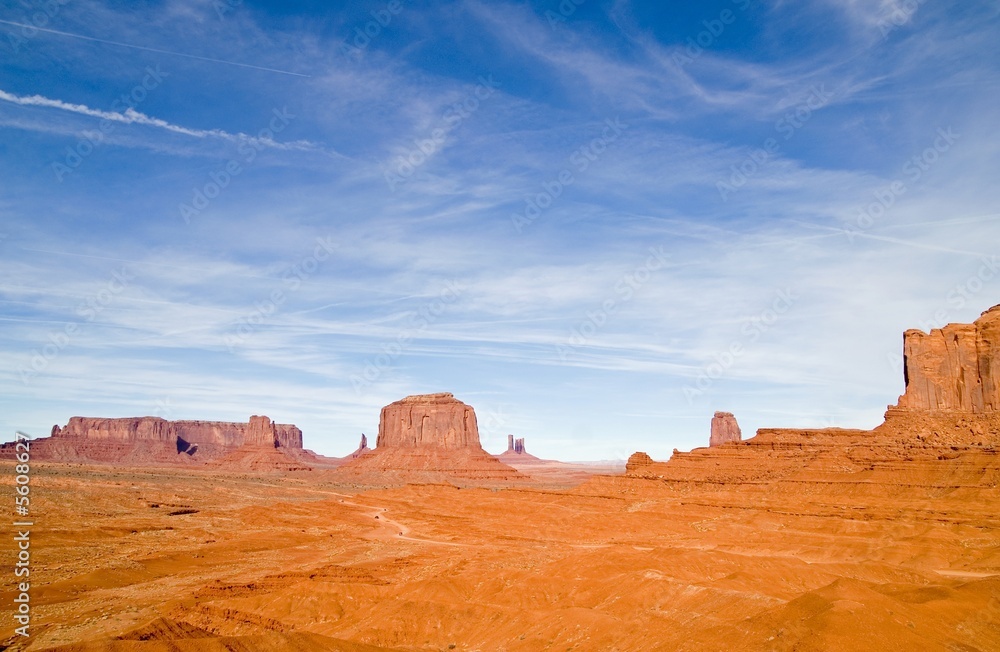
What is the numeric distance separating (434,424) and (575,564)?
494ft

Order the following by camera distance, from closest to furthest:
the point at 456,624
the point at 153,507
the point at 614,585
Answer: the point at 456,624 < the point at 614,585 < the point at 153,507

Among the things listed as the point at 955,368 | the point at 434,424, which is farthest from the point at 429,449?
the point at 955,368

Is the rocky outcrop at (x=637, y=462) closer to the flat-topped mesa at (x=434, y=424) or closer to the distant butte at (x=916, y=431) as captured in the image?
the distant butte at (x=916, y=431)

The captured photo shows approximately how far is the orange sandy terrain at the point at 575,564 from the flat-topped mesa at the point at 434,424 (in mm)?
90211

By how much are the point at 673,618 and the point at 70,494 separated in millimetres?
84016

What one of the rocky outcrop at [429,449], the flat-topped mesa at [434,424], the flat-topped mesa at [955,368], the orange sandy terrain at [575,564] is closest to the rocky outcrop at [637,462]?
the orange sandy terrain at [575,564]

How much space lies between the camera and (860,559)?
49688 millimetres

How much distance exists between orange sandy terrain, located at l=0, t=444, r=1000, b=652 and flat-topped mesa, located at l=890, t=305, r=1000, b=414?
10375 millimetres

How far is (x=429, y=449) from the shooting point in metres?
187

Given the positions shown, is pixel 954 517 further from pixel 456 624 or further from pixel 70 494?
pixel 70 494

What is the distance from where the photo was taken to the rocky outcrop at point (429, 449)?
170 m

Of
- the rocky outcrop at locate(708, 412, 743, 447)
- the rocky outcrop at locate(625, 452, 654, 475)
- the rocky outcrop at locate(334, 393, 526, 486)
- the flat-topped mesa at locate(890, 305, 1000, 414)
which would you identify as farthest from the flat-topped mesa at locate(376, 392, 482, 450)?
the flat-topped mesa at locate(890, 305, 1000, 414)

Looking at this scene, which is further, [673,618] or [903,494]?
[903,494]

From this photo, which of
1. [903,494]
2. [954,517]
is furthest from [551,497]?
[954,517]
